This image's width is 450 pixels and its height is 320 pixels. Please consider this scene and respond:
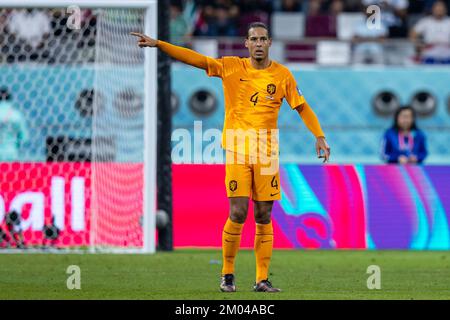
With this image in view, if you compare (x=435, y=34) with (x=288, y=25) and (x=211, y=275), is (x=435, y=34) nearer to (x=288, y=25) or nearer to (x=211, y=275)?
(x=288, y=25)

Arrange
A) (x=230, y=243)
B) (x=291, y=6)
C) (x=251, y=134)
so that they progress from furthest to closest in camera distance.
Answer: (x=291, y=6) < (x=230, y=243) < (x=251, y=134)

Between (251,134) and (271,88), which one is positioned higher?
(271,88)

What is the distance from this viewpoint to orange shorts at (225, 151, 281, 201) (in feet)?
32.8

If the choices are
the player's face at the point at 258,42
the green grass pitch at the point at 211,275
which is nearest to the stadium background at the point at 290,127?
the green grass pitch at the point at 211,275

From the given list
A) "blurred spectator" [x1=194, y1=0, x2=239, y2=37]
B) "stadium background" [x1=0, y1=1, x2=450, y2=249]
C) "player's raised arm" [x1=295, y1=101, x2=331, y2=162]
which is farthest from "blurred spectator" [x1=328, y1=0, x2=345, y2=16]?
"player's raised arm" [x1=295, y1=101, x2=331, y2=162]

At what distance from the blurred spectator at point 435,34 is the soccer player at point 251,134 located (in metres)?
14.0

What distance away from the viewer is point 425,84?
25.0 meters

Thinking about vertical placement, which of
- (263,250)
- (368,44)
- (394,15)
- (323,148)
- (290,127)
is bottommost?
(263,250)

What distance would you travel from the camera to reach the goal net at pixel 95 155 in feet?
49.4

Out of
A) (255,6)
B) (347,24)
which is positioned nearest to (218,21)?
(255,6)

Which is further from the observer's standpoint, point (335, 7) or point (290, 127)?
point (335, 7)

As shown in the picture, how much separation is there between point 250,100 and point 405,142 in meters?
6.87

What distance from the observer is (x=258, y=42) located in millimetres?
9898

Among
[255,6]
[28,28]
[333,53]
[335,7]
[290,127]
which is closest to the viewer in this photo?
[28,28]
